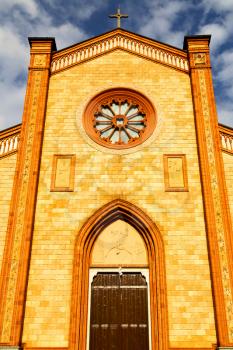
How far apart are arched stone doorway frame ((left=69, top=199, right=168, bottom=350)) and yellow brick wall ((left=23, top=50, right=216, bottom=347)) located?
0.59 ft

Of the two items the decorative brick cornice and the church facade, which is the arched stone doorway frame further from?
the decorative brick cornice

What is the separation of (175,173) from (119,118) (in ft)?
9.72

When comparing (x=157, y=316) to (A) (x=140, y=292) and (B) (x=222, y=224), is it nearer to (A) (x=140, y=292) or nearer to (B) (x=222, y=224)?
(A) (x=140, y=292)

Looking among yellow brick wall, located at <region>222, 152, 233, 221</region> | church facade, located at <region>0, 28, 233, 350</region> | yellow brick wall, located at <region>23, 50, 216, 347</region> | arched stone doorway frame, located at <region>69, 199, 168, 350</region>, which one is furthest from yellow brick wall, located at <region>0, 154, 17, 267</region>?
yellow brick wall, located at <region>222, 152, 233, 221</region>

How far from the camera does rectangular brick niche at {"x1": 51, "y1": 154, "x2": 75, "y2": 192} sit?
1206 cm

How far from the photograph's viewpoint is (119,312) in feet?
35.2

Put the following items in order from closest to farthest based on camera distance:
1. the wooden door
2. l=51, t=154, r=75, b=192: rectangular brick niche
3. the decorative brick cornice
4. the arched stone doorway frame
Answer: the arched stone doorway frame
the wooden door
l=51, t=154, r=75, b=192: rectangular brick niche
the decorative brick cornice

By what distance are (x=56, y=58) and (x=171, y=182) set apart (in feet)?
21.3

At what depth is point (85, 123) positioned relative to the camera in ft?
43.5

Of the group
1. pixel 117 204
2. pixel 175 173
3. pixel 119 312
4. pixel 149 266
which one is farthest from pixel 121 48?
pixel 119 312

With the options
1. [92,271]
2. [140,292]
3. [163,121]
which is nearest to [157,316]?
[140,292]

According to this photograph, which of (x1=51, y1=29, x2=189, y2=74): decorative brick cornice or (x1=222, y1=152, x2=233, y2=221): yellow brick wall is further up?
(x1=51, y1=29, x2=189, y2=74): decorative brick cornice

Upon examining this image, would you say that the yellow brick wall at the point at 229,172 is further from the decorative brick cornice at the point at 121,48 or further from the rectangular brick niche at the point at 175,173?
the decorative brick cornice at the point at 121,48

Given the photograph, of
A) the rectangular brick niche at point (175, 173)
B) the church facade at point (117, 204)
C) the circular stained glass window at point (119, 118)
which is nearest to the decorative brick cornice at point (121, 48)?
the church facade at point (117, 204)
